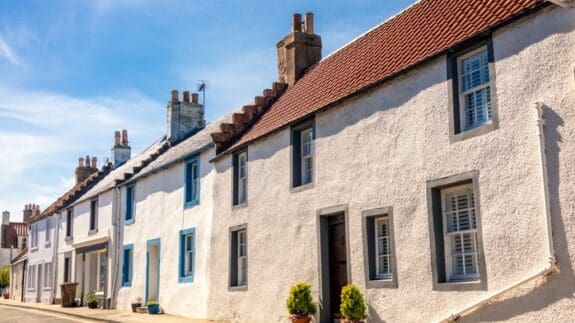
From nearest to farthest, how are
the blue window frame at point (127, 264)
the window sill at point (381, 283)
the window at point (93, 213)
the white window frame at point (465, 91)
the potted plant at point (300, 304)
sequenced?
the white window frame at point (465, 91) < the window sill at point (381, 283) < the potted plant at point (300, 304) < the blue window frame at point (127, 264) < the window at point (93, 213)

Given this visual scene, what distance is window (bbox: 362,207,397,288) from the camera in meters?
12.3

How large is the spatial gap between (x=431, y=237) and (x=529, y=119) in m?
2.68

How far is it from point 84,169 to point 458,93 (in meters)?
35.9

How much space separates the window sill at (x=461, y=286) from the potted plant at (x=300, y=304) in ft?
11.8

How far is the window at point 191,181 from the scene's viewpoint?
20797 mm

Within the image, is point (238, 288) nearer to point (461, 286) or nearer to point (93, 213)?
point (461, 286)

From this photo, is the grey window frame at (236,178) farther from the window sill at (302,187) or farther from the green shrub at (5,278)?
the green shrub at (5,278)

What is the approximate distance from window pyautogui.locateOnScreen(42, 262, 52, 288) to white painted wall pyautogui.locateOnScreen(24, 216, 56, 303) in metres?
0.12

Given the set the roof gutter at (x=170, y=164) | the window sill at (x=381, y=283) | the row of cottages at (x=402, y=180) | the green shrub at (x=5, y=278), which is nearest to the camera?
the row of cottages at (x=402, y=180)

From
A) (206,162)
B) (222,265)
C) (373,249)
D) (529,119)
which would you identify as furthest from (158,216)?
(529,119)

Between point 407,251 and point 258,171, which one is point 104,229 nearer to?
point 258,171

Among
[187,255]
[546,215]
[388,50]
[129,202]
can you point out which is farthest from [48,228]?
[546,215]

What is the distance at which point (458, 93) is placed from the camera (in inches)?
432

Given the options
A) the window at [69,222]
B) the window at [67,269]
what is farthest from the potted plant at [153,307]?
the window at [69,222]
